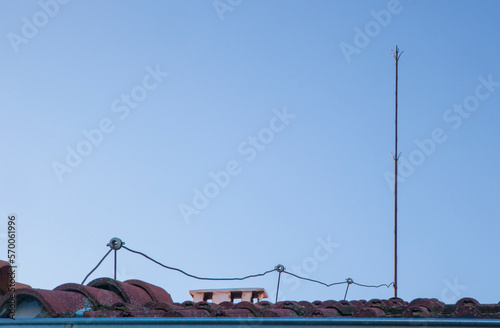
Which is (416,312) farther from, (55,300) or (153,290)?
(55,300)

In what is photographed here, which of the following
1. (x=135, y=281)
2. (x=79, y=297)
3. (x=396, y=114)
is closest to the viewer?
(x=79, y=297)

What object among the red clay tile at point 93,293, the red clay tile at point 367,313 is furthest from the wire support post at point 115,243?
the red clay tile at point 367,313

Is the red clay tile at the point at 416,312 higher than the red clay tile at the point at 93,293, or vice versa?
the red clay tile at the point at 93,293

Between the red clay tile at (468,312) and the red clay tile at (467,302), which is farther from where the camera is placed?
the red clay tile at (467,302)

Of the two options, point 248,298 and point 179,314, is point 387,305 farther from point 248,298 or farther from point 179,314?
point 248,298

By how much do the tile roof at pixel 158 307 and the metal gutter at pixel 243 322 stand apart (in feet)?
1.05

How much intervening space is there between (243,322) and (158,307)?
138 cm

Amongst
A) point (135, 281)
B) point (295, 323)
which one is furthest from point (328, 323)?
point (135, 281)

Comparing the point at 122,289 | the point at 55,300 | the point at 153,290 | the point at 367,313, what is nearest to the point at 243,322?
the point at 367,313

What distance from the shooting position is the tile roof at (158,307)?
564 centimetres

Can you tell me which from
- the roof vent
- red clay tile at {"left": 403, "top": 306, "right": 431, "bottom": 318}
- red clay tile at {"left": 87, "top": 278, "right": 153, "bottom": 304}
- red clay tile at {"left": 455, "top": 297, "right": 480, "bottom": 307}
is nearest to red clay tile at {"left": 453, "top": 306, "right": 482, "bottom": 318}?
red clay tile at {"left": 403, "top": 306, "right": 431, "bottom": 318}

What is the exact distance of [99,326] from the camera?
511 cm

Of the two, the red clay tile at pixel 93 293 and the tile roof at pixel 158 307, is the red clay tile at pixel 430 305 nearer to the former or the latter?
the tile roof at pixel 158 307

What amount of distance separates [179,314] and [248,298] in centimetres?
409
